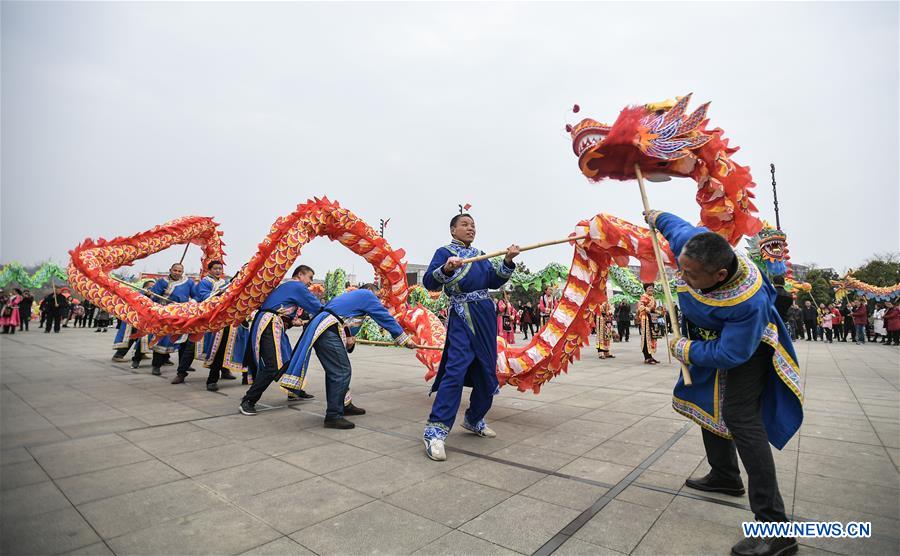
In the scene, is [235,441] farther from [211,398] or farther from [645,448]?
[645,448]

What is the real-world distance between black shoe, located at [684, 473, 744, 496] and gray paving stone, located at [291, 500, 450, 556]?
4.97ft

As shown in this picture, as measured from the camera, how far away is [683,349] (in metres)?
2.21

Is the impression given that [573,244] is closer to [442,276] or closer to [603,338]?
[442,276]

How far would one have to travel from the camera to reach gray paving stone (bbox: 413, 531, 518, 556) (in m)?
1.95

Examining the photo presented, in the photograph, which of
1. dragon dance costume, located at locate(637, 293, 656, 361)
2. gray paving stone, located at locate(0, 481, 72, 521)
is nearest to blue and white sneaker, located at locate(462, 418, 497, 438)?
gray paving stone, located at locate(0, 481, 72, 521)

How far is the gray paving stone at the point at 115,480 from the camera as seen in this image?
2545 mm

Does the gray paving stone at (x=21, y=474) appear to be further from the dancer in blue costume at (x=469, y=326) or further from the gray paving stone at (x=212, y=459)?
the dancer in blue costume at (x=469, y=326)

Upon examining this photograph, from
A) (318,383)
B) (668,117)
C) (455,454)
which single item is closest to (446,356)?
(455,454)

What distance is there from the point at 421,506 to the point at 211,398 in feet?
13.6

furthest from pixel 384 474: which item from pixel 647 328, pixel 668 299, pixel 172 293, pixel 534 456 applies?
pixel 647 328

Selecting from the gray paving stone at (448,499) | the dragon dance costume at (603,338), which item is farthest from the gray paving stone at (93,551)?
the dragon dance costume at (603,338)

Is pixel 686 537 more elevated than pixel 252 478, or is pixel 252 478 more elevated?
pixel 686 537

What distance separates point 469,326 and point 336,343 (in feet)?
4.83

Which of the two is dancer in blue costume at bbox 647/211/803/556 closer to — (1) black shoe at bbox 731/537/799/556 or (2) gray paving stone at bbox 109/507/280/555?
(1) black shoe at bbox 731/537/799/556
